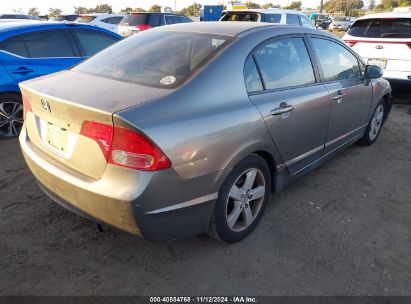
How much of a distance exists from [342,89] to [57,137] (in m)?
2.76

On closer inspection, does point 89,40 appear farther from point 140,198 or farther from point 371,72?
point 140,198

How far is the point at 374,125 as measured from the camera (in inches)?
197

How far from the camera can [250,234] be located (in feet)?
9.80

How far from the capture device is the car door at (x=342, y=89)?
3.60 m

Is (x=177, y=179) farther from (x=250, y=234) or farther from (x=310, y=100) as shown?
(x=310, y=100)

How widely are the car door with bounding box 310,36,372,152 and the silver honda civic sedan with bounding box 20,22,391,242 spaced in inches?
3.2

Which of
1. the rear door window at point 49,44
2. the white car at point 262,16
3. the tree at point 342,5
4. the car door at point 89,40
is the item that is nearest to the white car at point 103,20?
the white car at point 262,16

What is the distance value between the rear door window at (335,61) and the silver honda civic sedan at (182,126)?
2.4 inches

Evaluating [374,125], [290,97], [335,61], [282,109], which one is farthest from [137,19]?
[282,109]

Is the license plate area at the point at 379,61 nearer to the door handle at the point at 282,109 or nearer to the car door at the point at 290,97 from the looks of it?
the car door at the point at 290,97

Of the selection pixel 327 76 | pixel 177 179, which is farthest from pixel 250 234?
pixel 327 76

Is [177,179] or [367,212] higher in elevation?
[177,179]

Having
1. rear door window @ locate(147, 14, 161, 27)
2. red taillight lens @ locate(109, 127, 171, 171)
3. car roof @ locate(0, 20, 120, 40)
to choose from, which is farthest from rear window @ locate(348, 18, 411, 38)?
rear door window @ locate(147, 14, 161, 27)

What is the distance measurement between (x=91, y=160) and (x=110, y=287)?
849 millimetres
